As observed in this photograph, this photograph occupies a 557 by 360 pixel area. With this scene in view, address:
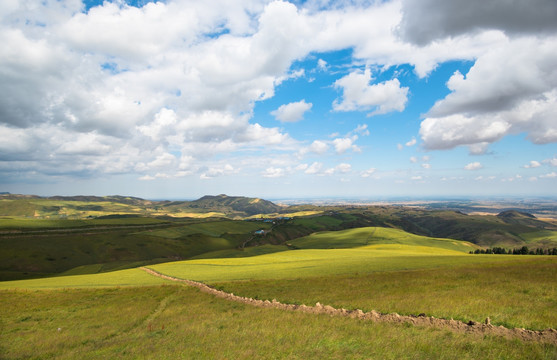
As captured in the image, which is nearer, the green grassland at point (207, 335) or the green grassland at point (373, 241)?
the green grassland at point (207, 335)

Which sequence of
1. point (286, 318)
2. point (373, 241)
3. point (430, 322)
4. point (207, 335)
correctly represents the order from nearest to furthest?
point (430, 322), point (207, 335), point (286, 318), point (373, 241)

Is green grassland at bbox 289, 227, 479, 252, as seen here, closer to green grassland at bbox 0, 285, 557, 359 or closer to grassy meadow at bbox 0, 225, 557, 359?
grassy meadow at bbox 0, 225, 557, 359

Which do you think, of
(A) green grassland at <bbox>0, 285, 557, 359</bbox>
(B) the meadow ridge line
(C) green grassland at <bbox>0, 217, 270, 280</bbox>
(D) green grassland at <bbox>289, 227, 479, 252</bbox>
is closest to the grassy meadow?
(A) green grassland at <bbox>0, 285, 557, 359</bbox>

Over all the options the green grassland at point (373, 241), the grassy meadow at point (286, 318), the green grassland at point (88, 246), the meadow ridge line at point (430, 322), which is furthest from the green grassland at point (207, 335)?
the green grassland at point (373, 241)

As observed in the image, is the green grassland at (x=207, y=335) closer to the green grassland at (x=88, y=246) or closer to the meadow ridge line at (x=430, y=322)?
the meadow ridge line at (x=430, y=322)

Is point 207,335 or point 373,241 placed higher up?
point 207,335

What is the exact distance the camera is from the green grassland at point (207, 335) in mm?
12078

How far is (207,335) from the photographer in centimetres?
1764

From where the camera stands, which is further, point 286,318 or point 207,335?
point 286,318

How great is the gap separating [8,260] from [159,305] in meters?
117

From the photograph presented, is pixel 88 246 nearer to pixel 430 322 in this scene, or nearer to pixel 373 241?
pixel 373 241

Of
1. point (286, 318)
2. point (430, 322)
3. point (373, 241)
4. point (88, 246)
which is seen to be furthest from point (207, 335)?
point (88, 246)

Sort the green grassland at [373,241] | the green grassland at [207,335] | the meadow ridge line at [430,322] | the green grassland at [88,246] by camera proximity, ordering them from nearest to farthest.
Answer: the green grassland at [207,335] < the meadow ridge line at [430,322] < the green grassland at [88,246] < the green grassland at [373,241]

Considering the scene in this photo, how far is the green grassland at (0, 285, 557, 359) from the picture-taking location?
12.1 metres
